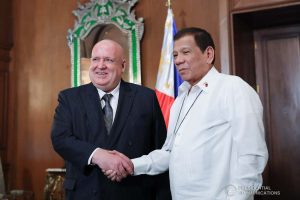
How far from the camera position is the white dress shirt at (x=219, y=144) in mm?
1474

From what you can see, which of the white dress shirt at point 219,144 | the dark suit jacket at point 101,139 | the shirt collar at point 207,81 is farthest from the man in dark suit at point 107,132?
the shirt collar at point 207,81

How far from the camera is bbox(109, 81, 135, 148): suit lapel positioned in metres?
1.83

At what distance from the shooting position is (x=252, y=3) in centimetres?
298

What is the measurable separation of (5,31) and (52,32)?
663mm

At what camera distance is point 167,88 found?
3.21 meters

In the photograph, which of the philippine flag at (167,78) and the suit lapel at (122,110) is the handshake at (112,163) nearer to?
the suit lapel at (122,110)

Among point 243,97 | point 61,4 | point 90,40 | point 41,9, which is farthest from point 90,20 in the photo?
point 243,97

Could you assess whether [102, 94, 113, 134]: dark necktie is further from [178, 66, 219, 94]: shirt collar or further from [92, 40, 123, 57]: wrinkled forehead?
[178, 66, 219, 94]: shirt collar

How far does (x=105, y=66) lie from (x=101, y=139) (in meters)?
0.43

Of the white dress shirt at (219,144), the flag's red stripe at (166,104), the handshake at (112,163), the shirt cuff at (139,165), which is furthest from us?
the flag's red stripe at (166,104)

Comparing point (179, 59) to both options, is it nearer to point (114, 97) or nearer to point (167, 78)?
point (114, 97)

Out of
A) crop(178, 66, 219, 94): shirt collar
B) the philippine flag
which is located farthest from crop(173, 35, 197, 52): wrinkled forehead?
the philippine flag

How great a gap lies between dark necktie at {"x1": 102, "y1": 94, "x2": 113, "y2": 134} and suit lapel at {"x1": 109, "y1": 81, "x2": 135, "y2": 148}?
5 cm

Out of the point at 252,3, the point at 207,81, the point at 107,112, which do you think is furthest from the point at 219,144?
the point at 252,3
